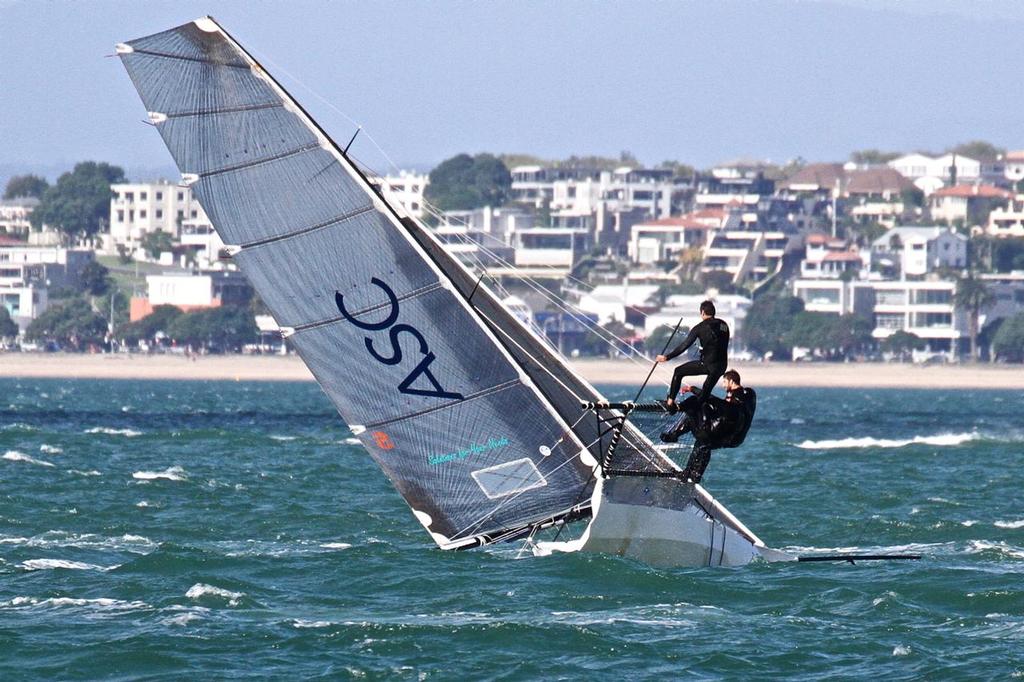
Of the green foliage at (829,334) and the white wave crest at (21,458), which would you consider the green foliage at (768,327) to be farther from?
the white wave crest at (21,458)

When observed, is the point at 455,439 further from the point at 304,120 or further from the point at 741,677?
the point at 741,677

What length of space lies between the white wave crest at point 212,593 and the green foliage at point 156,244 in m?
178

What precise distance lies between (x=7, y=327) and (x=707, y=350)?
15090 centimetres

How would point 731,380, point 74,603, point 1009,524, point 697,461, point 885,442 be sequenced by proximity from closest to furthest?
point 74,603 → point 731,380 → point 697,461 → point 1009,524 → point 885,442

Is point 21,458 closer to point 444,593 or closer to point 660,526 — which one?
point 444,593

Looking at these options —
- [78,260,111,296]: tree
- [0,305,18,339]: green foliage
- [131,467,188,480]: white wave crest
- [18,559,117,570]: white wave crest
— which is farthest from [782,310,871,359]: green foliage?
[18,559,117,570]: white wave crest

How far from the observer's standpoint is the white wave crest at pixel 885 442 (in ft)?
171

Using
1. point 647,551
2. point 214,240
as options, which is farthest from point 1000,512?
point 214,240

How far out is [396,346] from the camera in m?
20.7

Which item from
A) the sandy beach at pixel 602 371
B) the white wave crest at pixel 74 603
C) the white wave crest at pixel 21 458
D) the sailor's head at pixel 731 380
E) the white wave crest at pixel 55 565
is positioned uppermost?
the sailor's head at pixel 731 380

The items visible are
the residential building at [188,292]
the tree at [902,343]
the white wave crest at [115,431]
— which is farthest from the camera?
the residential building at [188,292]

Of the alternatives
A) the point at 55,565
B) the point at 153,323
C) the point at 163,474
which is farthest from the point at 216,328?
the point at 55,565

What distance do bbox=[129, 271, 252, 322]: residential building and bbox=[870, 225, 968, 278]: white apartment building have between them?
186ft

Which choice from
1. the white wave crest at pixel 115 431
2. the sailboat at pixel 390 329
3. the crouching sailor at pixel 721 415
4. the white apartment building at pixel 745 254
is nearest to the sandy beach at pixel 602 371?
the white apartment building at pixel 745 254
